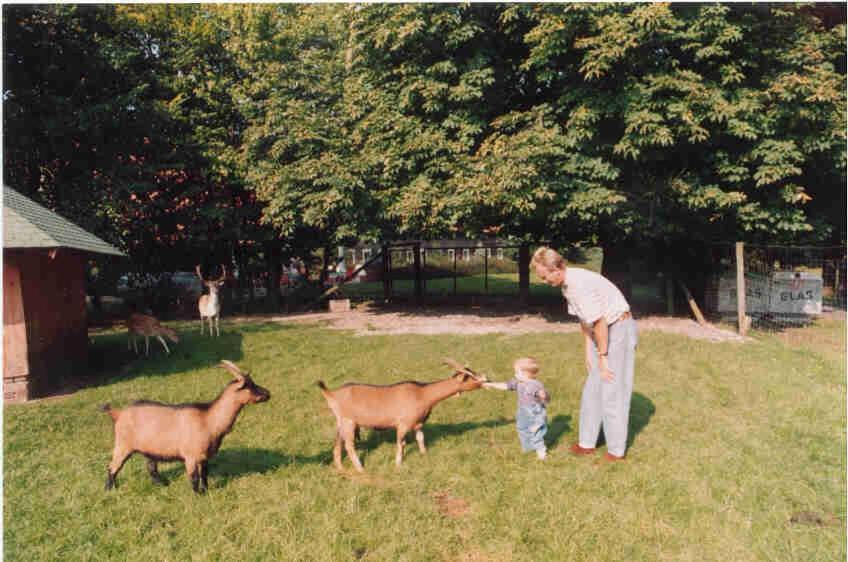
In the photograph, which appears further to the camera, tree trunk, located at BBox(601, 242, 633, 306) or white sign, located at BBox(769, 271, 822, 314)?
tree trunk, located at BBox(601, 242, 633, 306)

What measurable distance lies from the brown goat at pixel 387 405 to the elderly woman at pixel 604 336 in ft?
4.28

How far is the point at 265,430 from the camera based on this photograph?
684 centimetres

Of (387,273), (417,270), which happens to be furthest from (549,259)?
(387,273)

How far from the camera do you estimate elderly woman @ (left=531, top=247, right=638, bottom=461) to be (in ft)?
17.7

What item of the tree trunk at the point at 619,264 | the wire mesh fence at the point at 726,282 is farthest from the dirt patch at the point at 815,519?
the tree trunk at the point at 619,264

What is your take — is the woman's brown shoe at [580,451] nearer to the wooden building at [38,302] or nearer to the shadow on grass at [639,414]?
the shadow on grass at [639,414]

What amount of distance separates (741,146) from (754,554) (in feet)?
40.6

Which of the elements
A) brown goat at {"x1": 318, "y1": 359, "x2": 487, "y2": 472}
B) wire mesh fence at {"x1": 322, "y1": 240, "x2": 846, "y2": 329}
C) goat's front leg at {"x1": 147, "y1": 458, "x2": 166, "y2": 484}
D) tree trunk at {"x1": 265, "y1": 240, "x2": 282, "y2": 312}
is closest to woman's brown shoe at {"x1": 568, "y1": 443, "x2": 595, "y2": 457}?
brown goat at {"x1": 318, "y1": 359, "x2": 487, "y2": 472}

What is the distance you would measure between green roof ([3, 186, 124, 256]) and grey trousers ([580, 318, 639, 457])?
914 cm

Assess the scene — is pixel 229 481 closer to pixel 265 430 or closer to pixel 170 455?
pixel 170 455

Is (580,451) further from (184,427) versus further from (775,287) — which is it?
(775,287)

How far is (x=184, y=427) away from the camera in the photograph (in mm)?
4828

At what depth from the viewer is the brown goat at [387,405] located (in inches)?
214

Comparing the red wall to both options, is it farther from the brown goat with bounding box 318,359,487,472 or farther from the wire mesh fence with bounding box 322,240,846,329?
the wire mesh fence with bounding box 322,240,846,329
